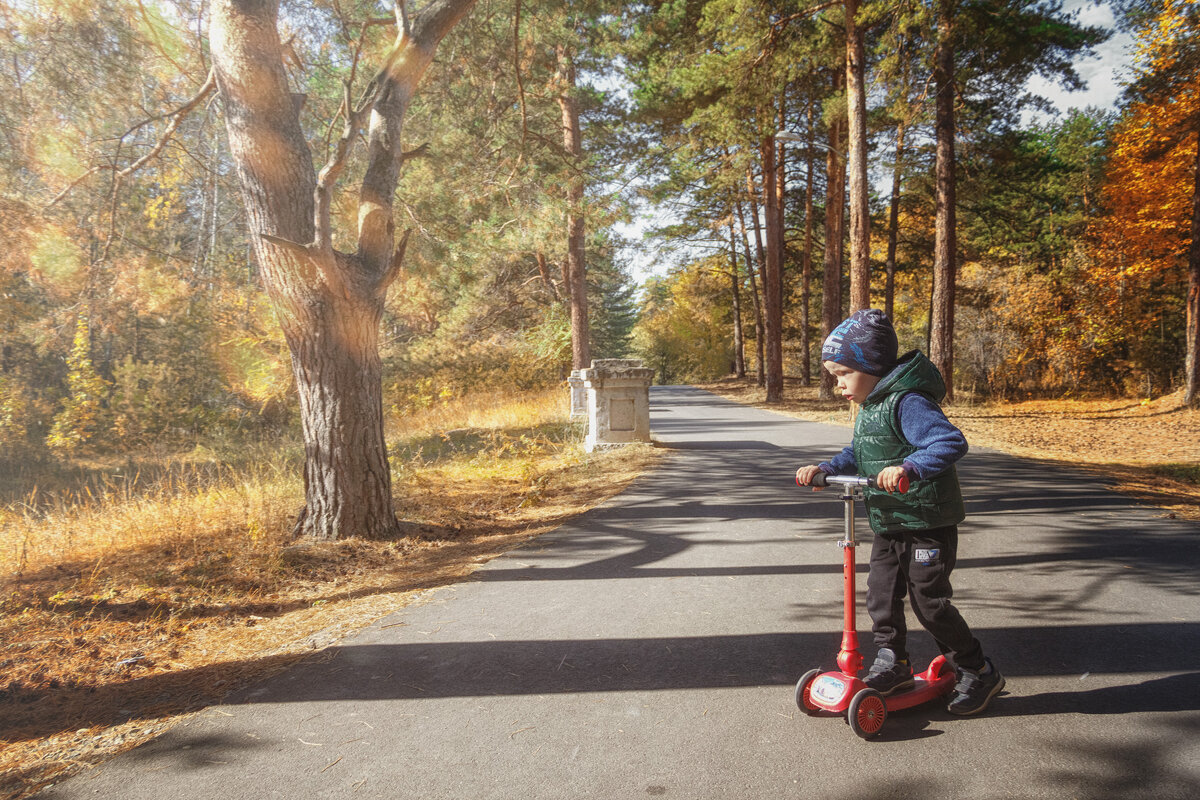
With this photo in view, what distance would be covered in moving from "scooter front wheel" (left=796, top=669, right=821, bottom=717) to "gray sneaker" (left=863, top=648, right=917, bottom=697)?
219mm

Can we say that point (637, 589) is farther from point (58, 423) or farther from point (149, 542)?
point (58, 423)

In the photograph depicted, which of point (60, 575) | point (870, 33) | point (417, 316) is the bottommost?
point (60, 575)

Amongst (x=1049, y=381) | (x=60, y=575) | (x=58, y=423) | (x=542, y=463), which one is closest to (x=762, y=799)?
(x=60, y=575)

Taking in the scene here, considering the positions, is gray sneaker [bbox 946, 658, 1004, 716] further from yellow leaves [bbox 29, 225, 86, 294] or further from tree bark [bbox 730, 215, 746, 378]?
tree bark [bbox 730, 215, 746, 378]

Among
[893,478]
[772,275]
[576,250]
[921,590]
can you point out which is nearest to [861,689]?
[921,590]

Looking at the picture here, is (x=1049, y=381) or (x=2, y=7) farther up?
(x=2, y=7)

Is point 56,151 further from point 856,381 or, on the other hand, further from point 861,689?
point 861,689

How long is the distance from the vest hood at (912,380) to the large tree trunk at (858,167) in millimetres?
13674

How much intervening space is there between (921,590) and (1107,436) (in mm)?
12845

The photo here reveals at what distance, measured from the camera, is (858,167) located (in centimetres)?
1603

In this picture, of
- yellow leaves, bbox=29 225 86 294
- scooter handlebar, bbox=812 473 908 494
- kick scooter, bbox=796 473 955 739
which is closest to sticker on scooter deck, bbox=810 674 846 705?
kick scooter, bbox=796 473 955 739

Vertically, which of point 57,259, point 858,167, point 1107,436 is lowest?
point 1107,436

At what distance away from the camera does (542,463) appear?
1143cm

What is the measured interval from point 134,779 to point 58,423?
1815 cm
